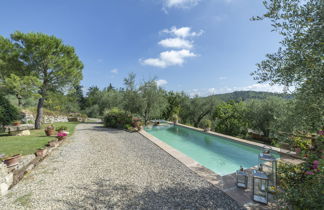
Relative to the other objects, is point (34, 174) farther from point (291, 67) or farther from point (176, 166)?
point (291, 67)

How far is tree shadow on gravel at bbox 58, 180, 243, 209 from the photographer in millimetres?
2572

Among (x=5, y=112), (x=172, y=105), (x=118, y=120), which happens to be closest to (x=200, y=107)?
(x=172, y=105)

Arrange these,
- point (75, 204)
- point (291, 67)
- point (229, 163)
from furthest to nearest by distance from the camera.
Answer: point (229, 163), point (75, 204), point (291, 67)

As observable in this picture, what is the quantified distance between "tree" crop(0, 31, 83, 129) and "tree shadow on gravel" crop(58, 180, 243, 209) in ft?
31.9

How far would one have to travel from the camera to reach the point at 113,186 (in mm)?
3275

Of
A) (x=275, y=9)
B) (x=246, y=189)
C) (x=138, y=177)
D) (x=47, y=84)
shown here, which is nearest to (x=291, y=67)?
(x=275, y=9)

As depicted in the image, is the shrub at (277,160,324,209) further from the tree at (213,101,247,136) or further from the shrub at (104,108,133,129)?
the shrub at (104,108,133,129)

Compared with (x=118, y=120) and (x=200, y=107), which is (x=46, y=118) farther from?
(x=200, y=107)

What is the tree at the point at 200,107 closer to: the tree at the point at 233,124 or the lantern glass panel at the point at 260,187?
the tree at the point at 233,124

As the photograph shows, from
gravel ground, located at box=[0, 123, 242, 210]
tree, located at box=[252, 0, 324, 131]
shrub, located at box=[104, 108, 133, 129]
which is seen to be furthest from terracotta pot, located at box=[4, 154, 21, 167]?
shrub, located at box=[104, 108, 133, 129]

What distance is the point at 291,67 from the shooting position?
7.17 feet

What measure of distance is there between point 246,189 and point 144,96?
11156 mm

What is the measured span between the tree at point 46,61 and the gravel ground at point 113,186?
25.2 feet

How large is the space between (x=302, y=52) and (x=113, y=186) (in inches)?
184
